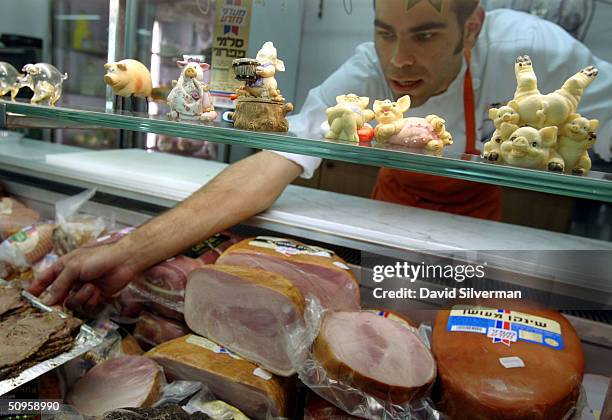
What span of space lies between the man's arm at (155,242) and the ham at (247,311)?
0.72 feet

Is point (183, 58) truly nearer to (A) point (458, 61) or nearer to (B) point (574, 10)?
(A) point (458, 61)

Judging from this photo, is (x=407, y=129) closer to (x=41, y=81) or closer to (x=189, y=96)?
(x=189, y=96)

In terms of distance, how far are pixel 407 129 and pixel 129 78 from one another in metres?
0.65

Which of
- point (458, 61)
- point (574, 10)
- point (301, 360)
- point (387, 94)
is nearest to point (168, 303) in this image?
point (301, 360)

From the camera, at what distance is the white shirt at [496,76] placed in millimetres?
1482

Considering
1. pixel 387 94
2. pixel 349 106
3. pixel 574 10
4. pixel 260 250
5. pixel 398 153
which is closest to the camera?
pixel 398 153

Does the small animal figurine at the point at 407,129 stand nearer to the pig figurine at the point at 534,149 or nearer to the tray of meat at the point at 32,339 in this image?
the pig figurine at the point at 534,149

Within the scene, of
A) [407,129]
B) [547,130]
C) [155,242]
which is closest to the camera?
[547,130]

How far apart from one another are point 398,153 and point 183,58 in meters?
0.57

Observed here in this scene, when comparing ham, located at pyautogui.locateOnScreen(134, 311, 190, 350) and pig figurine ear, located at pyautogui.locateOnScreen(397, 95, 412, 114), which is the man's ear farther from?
ham, located at pyautogui.locateOnScreen(134, 311, 190, 350)

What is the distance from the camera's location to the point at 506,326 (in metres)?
0.93

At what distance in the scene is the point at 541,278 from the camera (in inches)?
39.5

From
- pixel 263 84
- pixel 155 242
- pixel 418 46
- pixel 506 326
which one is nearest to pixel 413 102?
pixel 418 46

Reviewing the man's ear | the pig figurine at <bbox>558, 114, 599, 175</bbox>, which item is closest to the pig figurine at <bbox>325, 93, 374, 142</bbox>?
the pig figurine at <bbox>558, 114, 599, 175</bbox>
